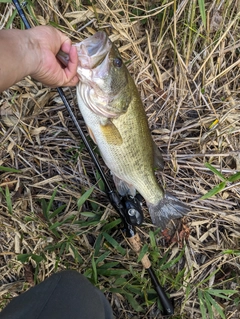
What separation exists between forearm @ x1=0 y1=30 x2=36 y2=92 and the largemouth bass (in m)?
0.25

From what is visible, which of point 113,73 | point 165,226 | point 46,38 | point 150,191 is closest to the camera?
point 46,38

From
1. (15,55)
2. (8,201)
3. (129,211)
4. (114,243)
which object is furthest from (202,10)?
(8,201)

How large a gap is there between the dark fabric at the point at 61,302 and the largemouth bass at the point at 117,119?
64 cm

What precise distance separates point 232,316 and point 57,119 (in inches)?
76.8

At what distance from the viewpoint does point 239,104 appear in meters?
2.39

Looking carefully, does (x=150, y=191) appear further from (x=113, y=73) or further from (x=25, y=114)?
(x=25, y=114)

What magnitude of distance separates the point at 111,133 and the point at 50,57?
1.73ft

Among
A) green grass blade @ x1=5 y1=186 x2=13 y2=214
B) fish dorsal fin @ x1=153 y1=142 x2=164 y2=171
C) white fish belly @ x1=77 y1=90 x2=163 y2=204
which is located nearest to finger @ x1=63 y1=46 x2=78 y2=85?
white fish belly @ x1=77 y1=90 x2=163 y2=204

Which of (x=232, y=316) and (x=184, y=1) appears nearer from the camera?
(x=184, y=1)

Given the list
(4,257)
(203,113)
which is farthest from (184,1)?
(4,257)

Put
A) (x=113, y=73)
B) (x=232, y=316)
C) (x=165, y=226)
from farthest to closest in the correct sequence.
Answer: (x=232, y=316) < (x=165, y=226) < (x=113, y=73)

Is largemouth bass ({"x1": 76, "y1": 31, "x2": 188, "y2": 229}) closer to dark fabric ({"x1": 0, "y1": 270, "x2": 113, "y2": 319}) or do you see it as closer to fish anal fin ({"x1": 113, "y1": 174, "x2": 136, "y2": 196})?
fish anal fin ({"x1": 113, "y1": 174, "x2": 136, "y2": 196})

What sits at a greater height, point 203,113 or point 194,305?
point 203,113

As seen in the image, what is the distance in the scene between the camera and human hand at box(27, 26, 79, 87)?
169cm
